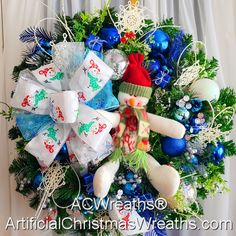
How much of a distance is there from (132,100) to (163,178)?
19 centimetres

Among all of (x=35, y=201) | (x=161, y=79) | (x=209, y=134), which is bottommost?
(x=35, y=201)

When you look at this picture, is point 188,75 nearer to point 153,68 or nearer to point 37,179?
point 153,68

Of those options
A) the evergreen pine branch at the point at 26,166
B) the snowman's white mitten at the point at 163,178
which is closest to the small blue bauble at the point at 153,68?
the snowman's white mitten at the point at 163,178

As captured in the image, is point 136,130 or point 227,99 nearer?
point 136,130

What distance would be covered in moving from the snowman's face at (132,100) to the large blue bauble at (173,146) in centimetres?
11

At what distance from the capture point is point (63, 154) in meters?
0.86

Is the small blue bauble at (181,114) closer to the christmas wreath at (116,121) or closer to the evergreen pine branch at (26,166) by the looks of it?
the christmas wreath at (116,121)

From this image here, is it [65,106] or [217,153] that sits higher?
[65,106]

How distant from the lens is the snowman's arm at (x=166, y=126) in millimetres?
795

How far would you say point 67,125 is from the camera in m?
0.82

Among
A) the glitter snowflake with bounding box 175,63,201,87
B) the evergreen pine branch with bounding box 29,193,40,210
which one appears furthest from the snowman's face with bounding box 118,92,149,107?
the evergreen pine branch with bounding box 29,193,40,210

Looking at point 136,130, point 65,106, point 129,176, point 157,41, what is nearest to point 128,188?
point 129,176

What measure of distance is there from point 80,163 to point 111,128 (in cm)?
11

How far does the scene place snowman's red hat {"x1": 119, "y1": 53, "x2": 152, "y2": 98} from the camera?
0.80 meters
